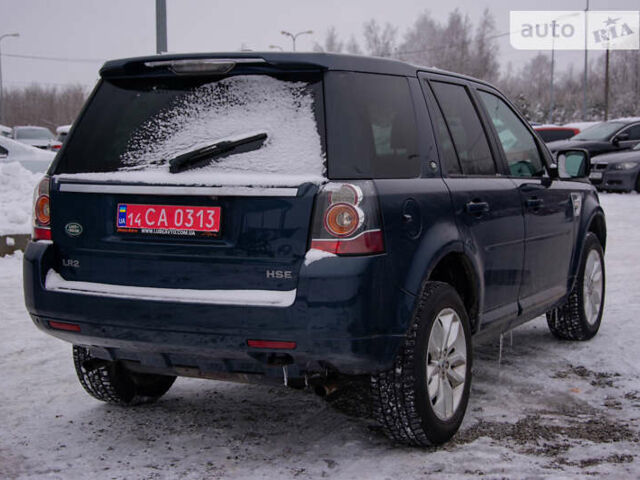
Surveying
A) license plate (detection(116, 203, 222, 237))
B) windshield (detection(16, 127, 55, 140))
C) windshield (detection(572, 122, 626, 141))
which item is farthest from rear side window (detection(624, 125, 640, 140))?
windshield (detection(16, 127, 55, 140))

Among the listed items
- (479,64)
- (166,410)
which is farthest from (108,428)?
(479,64)

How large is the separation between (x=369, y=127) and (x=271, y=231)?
2.05ft

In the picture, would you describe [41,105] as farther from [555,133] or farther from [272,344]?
[272,344]

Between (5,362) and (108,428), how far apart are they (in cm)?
167

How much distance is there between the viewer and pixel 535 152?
5.65 metres

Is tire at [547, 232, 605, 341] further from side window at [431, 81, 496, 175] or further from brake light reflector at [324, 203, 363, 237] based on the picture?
brake light reflector at [324, 203, 363, 237]

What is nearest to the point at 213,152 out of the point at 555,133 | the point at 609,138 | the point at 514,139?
the point at 514,139

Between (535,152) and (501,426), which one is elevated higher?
(535,152)

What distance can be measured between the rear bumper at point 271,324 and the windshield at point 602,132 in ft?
59.7

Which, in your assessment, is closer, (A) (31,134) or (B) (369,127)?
(B) (369,127)

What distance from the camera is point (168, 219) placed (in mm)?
3615

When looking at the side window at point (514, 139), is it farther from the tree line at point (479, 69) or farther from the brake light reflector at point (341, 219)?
the tree line at point (479, 69)

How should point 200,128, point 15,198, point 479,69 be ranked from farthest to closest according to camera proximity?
point 479,69 < point 15,198 < point 200,128

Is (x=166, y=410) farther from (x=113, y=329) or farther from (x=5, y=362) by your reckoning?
(x=5, y=362)
